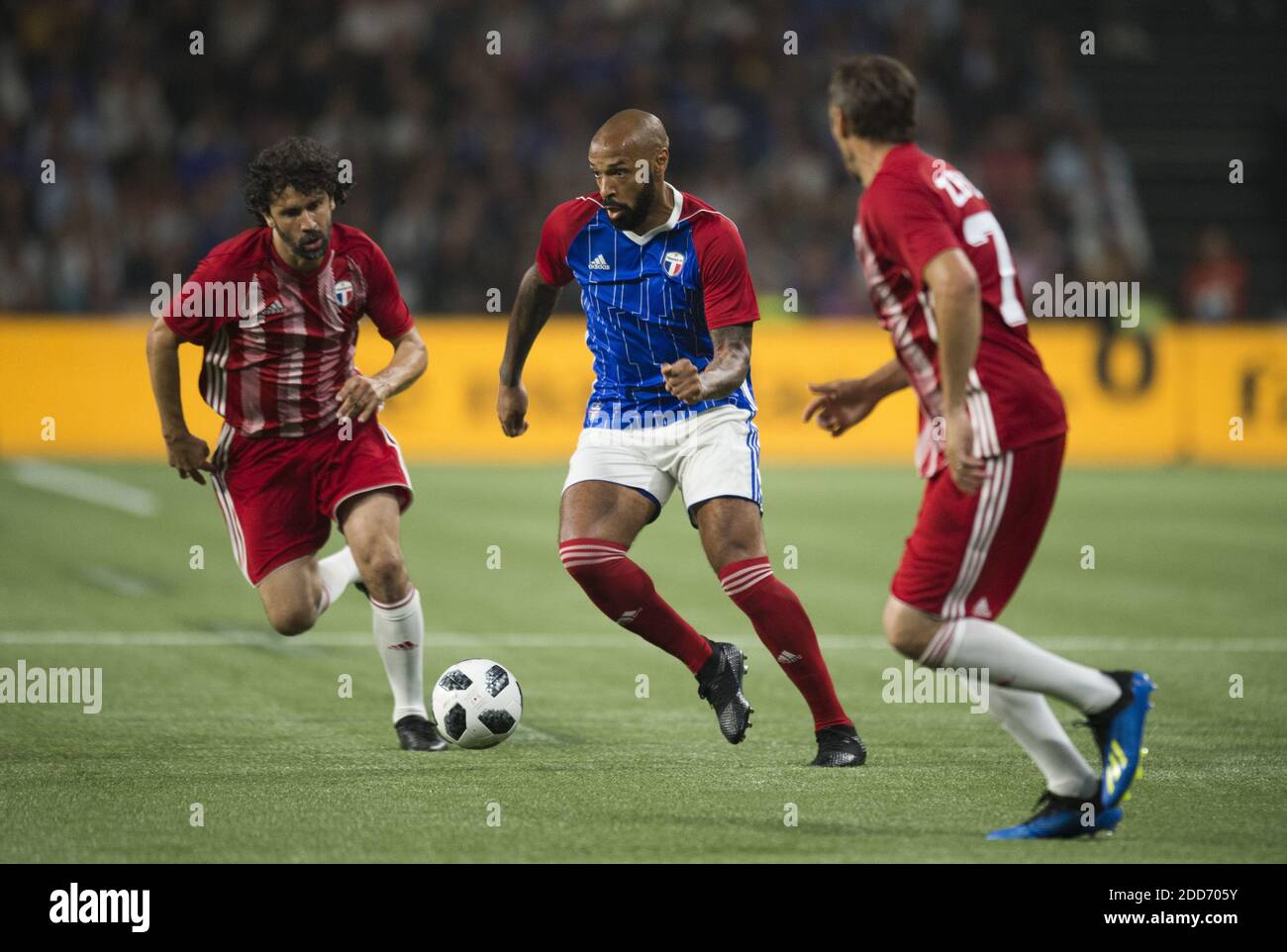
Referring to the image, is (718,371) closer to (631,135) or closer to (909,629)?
(631,135)

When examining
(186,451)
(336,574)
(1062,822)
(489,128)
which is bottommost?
(1062,822)

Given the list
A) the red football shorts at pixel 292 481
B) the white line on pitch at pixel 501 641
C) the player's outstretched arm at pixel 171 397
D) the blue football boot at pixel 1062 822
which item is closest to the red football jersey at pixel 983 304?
the blue football boot at pixel 1062 822

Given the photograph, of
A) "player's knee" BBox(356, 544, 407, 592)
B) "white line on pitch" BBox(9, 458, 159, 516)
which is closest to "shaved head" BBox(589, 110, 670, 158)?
"player's knee" BBox(356, 544, 407, 592)

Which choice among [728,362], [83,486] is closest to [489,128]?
[83,486]

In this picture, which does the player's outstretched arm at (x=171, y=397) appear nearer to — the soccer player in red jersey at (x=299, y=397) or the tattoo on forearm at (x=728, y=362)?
the soccer player in red jersey at (x=299, y=397)

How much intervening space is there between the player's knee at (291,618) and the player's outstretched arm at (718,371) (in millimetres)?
1761

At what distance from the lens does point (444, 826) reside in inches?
218

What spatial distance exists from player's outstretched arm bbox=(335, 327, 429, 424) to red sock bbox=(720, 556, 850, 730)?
4.50 ft

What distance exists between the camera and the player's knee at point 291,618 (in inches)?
283

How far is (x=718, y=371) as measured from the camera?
250 inches

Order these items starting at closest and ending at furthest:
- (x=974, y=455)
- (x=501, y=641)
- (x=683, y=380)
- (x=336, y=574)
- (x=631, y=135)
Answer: (x=974, y=455)
(x=683, y=380)
(x=631, y=135)
(x=336, y=574)
(x=501, y=641)

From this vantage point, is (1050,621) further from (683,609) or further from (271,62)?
(271,62)

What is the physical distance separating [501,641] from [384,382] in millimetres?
3129

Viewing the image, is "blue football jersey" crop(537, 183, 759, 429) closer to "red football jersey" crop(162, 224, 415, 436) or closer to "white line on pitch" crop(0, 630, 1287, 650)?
"red football jersey" crop(162, 224, 415, 436)
